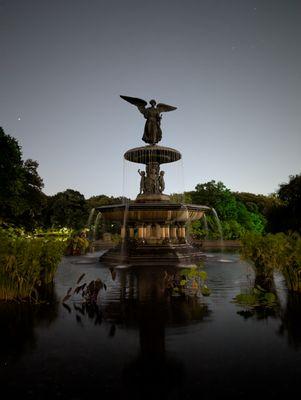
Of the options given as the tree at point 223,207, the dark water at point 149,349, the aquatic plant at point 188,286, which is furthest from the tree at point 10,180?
the tree at point 223,207

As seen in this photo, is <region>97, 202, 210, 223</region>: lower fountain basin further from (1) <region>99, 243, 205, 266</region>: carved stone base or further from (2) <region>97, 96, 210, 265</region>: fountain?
(1) <region>99, 243, 205, 266</region>: carved stone base

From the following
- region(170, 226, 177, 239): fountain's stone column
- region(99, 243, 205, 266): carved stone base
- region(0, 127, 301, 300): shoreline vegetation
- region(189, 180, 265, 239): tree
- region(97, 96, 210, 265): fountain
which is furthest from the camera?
region(189, 180, 265, 239): tree

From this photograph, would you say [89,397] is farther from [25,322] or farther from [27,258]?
[27,258]

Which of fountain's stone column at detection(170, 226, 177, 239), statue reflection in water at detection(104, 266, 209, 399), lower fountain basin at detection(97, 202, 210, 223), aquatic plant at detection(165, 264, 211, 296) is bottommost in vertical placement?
statue reflection in water at detection(104, 266, 209, 399)

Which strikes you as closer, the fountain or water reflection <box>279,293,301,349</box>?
water reflection <box>279,293,301,349</box>

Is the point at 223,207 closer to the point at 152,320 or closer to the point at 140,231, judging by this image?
the point at 140,231

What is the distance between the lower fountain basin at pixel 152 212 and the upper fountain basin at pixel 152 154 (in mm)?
4413

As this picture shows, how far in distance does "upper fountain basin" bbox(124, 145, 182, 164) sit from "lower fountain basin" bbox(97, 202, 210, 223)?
4.41 m

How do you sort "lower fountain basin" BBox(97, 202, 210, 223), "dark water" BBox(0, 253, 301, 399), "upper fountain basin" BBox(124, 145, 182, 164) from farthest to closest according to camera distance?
"upper fountain basin" BBox(124, 145, 182, 164)
"lower fountain basin" BBox(97, 202, 210, 223)
"dark water" BBox(0, 253, 301, 399)

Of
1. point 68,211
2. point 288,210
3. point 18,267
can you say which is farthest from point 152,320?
point 68,211

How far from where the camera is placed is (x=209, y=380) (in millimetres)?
2928

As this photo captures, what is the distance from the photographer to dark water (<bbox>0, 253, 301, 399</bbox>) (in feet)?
9.21

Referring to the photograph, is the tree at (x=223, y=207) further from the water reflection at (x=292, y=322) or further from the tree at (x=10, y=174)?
the water reflection at (x=292, y=322)

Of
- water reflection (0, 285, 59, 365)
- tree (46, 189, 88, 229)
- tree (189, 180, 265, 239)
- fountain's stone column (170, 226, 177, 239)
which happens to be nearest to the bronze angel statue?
fountain's stone column (170, 226, 177, 239)
